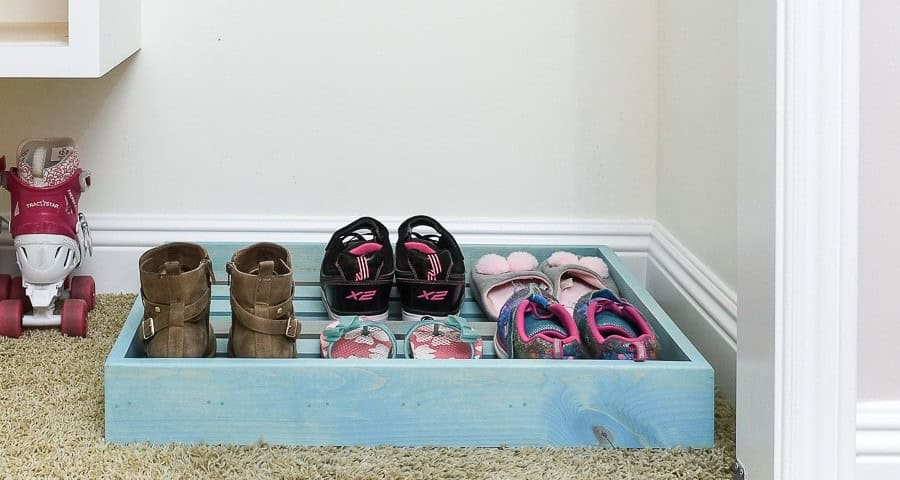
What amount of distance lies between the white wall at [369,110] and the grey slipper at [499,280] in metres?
0.21

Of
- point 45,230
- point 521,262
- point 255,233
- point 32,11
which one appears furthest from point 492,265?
point 32,11

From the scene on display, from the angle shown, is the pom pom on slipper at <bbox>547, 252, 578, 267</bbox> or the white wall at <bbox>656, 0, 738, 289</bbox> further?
the pom pom on slipper at <bbox>547, 252, 578, 267</bbox>

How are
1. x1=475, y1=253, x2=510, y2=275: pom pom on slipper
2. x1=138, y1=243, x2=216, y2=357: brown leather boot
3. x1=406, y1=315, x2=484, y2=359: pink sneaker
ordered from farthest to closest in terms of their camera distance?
x1=475, y1=253, x2=510, y2=275: pom pom on slipper
x1=406, y1=315, x2=484, y2=359: pink sneaker
x1=138, y1=243, x2=216, y2=357: brown leather boot

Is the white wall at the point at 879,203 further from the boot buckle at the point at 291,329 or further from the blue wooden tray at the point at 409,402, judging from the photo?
the boot buckle at the point at 291,329

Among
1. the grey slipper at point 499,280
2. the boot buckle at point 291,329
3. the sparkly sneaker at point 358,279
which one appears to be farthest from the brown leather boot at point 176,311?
the grey slipper at point 499,280

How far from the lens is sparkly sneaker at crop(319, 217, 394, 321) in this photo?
1595 mm

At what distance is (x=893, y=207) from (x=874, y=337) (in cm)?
14

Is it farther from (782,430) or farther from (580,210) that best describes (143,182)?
(782,430)

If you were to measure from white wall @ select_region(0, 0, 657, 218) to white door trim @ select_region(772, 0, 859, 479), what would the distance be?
83cm

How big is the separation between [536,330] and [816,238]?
1.44ft

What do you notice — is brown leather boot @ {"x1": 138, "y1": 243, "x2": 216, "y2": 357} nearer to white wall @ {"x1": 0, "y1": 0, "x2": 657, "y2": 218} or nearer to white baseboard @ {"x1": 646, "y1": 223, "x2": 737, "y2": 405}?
white wall @ {"x1": 0, "y1": 0, "x2": 657, "y2": 218}

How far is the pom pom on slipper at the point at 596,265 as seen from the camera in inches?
68.9

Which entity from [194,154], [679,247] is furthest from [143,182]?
[679,247]

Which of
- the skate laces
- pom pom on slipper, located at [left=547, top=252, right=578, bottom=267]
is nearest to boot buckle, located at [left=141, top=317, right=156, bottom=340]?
the skate laces
